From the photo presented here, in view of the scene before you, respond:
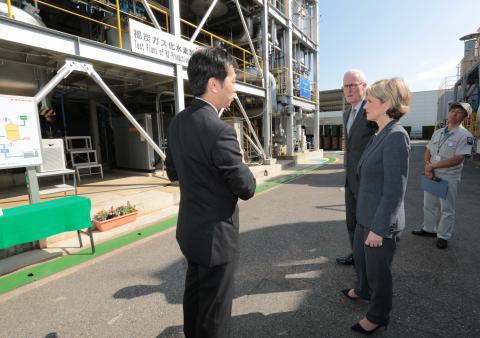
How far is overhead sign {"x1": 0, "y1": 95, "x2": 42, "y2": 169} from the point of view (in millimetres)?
3518

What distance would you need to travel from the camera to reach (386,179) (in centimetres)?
181

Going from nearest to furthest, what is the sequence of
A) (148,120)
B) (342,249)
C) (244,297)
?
(244,297)
(342,249)
(148,120)

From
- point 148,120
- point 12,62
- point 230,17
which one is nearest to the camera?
point 12,62

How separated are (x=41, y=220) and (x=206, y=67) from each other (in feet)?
Answer: 10.5

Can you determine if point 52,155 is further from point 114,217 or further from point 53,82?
point 114,217

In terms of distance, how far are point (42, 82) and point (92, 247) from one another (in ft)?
13.9

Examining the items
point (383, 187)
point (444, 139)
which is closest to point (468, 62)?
point (444, 139)

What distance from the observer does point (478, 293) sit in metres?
2.60

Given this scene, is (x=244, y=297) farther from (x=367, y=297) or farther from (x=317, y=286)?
(x=367, y=297)

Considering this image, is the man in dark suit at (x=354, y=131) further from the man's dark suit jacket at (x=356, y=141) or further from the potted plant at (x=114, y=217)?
the potted plant at (x=114, y=217)

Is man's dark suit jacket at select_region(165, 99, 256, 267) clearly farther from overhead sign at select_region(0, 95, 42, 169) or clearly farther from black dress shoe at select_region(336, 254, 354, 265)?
overhead sign at select_region(0, 95, 42, 169)

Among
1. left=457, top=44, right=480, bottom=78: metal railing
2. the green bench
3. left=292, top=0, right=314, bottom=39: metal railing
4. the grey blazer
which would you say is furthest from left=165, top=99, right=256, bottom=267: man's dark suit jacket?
left=457, top=44, right=480, bottom=78: metal railing

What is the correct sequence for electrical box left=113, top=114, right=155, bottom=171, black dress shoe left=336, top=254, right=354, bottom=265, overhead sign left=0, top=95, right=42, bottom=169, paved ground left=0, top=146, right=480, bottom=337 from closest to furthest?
1. paved ground left=0, top=146, right=480, bottom=337
2. black dress shoe left=336, top=254, right=354, bottom=265
3. overhead sign left=0, top=95, right=42, bottom=169
4. electrical box left=113, top=114, right=155, bottom=171

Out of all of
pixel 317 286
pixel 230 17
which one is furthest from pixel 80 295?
pixel 230 17
